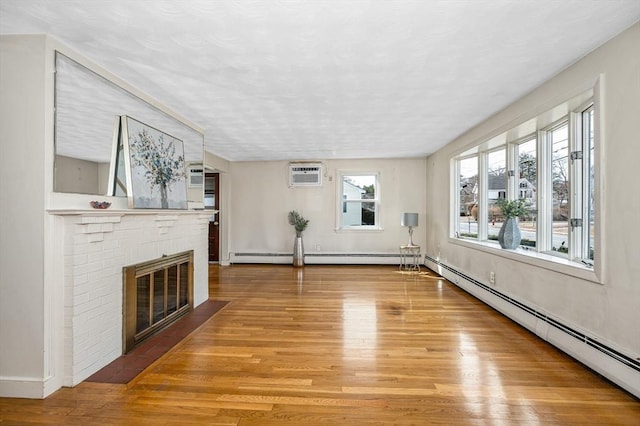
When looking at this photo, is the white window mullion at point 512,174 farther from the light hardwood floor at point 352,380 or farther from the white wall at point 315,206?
the white wall at point 315,206

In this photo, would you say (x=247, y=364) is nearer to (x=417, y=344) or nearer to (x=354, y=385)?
(x=354, y=385)

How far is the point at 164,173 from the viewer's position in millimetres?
3170

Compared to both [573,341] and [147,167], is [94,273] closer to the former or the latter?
[147,167]

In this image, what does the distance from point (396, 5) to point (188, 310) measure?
3508 millimetres

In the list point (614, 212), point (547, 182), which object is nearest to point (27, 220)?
point (614, 212)

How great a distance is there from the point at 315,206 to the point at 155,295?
174 inches

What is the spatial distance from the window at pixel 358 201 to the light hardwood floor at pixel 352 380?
351 centimetres

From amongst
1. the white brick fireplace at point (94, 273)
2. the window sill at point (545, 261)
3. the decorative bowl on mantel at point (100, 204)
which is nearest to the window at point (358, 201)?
the window sill at point (545, 261)

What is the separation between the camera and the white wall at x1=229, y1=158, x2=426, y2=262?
693 cm

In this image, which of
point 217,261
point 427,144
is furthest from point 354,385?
point 217,261

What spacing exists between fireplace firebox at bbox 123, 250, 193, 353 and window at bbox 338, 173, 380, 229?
4.03 metres

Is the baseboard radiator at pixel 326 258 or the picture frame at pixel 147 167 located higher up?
the picture frame at pixel 147 167

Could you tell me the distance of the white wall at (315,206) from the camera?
6.93 metres

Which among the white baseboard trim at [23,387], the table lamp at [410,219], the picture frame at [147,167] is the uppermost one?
the picture frame at [147,167]
